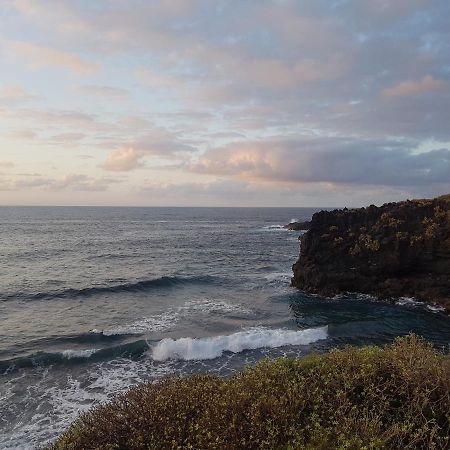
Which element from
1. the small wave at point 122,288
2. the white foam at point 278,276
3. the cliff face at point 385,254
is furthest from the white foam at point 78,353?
the white foam at point 278,276

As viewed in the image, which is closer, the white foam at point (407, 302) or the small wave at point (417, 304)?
the small wave at point (417, 304)

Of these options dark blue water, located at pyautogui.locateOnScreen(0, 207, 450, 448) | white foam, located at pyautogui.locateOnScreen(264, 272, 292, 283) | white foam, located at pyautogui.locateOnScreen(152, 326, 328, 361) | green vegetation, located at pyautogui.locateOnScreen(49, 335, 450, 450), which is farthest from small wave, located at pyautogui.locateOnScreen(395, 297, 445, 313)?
green vegetation, located at pyautogui.locateOnScreen(49, 335, 450, 450)

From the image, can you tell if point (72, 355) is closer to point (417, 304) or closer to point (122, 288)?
point (122, 288)

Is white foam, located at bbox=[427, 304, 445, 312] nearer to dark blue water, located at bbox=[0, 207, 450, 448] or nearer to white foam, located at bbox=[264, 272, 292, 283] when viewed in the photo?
dark blue water, located at bbox=[0, 207, 450, 448]

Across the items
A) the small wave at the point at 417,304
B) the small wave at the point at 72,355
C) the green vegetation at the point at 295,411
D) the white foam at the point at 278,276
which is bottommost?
the small wave at the point at 72,355

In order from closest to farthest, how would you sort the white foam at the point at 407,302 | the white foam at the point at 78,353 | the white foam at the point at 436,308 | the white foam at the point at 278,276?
the white foam at the point at 78,353 → the white foam at the point at 436,308 → the white foam at the point at 407,302 → the white foam at the point at 278,276

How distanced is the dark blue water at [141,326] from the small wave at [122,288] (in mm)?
107

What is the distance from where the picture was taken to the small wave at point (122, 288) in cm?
3616

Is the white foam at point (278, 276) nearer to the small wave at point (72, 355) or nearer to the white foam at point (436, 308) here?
the white foam at point (436, 308)

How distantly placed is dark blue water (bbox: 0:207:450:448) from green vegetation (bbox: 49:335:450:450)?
832cm

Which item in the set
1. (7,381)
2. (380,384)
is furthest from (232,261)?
(380,384)

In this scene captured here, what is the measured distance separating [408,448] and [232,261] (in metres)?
48.8

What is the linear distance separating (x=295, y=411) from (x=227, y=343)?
653 inches

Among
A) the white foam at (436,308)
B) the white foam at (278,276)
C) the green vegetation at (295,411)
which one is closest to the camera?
the green vegetation at (295,411)
